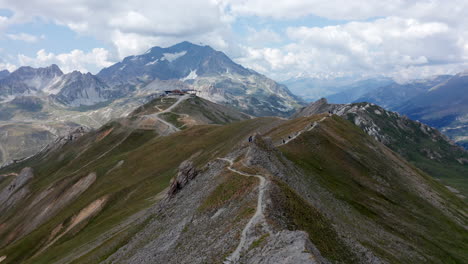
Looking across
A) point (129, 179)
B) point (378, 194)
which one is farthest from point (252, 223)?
point (129, 179)

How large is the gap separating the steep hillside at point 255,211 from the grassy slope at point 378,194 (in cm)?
37

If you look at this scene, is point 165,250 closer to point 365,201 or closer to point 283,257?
point 283,257

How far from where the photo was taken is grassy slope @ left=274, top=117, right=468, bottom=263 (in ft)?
216

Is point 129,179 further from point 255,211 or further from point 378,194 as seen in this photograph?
point 255,211

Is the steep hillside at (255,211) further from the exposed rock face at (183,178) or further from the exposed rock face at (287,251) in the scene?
the exposed rock face at (183,178)

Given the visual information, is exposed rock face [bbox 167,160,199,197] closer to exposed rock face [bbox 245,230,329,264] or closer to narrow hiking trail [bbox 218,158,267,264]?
narrow hiking trail [bbox 218,158,267,264]

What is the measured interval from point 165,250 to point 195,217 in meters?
5.73

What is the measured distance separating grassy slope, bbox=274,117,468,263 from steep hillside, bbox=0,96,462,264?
373 millimetres

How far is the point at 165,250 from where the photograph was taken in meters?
42.8

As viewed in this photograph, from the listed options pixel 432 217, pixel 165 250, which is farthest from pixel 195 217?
pixel 432 217

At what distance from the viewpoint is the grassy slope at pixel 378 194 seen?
65.7 meters

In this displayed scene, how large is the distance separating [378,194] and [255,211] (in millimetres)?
54505

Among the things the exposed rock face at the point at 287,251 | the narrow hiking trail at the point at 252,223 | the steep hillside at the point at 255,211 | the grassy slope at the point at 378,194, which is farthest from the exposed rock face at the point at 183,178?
the exposed rock face at the point at 287,251

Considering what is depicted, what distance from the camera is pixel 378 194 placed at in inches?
3125
